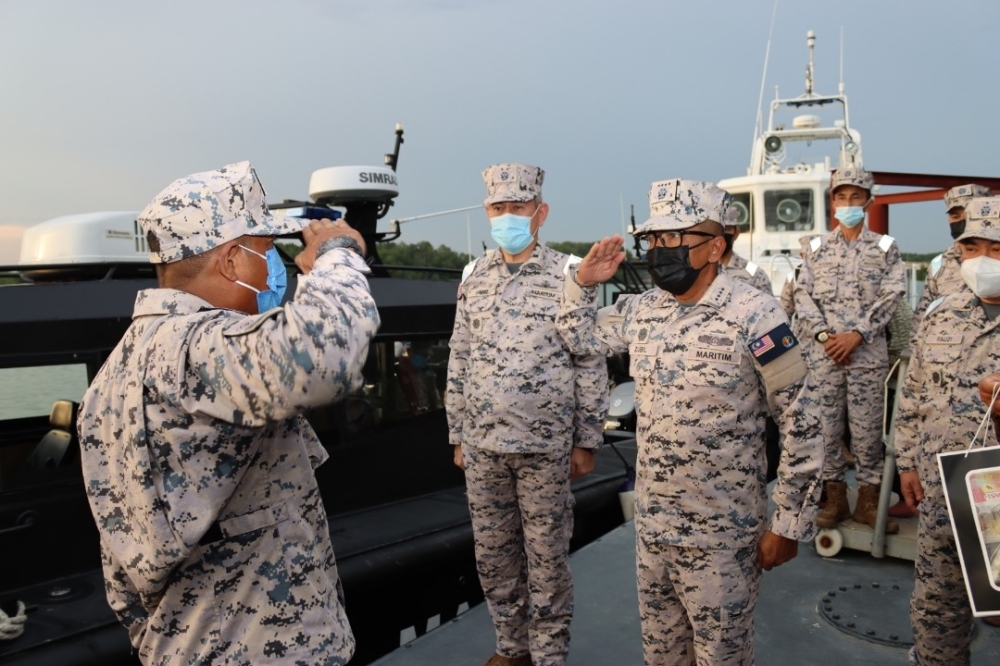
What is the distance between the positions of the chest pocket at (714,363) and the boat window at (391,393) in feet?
7.46

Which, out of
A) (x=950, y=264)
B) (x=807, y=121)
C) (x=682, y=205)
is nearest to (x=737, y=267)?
(x=950, y=264)

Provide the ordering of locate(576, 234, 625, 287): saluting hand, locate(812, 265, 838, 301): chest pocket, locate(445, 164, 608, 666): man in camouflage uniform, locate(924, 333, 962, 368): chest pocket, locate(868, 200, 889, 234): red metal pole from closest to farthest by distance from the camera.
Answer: locate(576, 234, 625, 287): saluting hand → locate(924, 333, 962, 368): chest pocket → locate(445, 164, 608, 666): man in camouflage uniform → locate(812, 265, 838, 301): chest pocket → locate(868, 200, 889, 234): red metal pole

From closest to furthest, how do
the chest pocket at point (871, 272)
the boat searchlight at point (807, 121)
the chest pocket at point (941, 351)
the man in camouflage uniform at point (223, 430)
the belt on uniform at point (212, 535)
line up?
the man in camouflage uniform at point (223, 430)
the belt on uniform at point (212, 535)
the chest pocket at point (941, 351)
the chest pocket at point (871, 272)
the boat searchlight at point (807, 121)

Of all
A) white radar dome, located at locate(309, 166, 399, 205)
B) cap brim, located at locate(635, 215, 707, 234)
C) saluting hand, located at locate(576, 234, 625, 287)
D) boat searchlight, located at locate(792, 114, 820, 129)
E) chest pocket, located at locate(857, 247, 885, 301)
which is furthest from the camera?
boat searchlight, located at locate(792, 114, 820, 129)

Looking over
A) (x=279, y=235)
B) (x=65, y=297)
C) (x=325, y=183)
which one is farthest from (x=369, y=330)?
(x=325, y=183)

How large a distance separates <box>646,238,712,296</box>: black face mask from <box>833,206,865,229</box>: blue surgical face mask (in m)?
2.18

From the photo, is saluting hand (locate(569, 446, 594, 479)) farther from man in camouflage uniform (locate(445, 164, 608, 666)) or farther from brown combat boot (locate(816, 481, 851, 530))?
brown combat boot (locate(816, 481, 851, 530))

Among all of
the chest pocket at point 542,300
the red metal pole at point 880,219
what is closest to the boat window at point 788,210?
the red metal pole at point 880,219

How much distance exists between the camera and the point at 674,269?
2.35 meters

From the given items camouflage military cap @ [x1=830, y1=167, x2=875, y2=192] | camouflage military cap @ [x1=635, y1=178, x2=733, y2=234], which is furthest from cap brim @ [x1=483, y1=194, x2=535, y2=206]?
camouflage military cap @ [x1=830, y1=167, x2=875, y2=192]

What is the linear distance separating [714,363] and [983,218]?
135cm

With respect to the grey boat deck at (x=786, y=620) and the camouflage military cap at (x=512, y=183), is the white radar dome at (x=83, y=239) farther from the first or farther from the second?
the grey boat deck at (x=786, y=620)

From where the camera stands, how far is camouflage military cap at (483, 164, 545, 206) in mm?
3252

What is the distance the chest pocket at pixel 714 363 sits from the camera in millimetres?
2229
